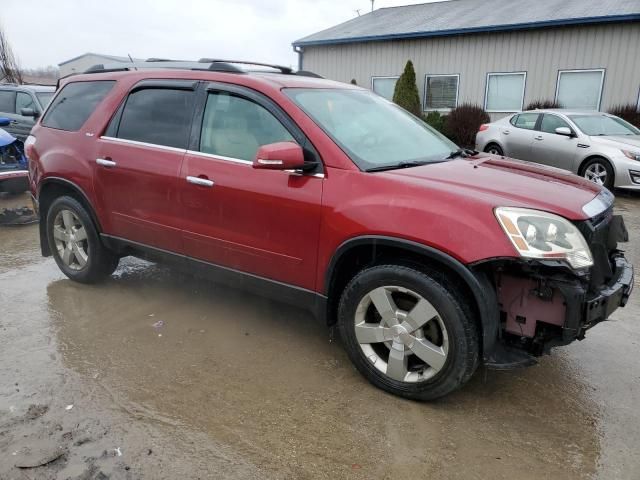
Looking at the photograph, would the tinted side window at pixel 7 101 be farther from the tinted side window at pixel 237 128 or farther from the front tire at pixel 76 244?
the tinted side window at pixel 237 128

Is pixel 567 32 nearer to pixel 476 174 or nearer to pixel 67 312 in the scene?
pixel 476 174

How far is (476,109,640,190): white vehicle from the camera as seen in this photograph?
8.94 meters

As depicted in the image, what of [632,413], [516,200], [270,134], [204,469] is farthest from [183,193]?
[632,413]

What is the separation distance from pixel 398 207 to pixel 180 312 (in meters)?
2.20

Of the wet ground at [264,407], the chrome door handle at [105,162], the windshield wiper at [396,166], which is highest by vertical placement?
the windshield wiper at [396,166]

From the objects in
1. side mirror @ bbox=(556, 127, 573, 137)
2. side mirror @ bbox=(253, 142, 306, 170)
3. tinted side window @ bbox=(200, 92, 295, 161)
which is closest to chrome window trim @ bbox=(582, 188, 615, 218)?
side mirror @ bbox=(253, 142, 306, 170)

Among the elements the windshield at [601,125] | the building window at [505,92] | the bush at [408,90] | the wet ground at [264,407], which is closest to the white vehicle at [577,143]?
A: the windshield at [601,125]

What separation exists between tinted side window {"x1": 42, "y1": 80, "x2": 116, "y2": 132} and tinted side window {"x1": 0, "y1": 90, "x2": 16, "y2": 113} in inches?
292

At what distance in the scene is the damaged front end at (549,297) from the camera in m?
2.53

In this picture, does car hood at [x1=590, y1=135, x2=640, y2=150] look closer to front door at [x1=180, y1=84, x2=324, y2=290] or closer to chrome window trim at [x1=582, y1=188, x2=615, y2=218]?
chrome window trim at [x1=582, y1=188, x2=615, y2=218]

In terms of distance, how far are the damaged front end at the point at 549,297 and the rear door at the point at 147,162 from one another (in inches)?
88.7

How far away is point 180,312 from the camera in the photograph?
416cm

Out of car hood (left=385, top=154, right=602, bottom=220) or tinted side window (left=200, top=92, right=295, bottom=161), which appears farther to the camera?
tinted side window (left=200, top=92, right=295, bottom=161)

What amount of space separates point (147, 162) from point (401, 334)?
2.25 meters
